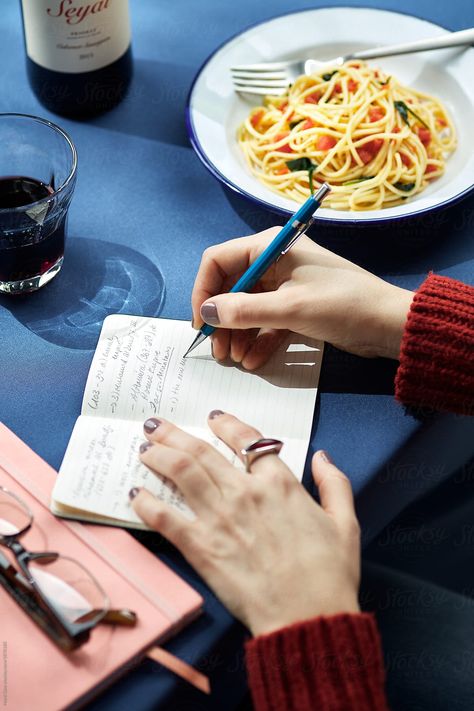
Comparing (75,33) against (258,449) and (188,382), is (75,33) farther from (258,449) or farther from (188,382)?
(258,449)

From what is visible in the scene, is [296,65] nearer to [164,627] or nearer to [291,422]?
[291,422]

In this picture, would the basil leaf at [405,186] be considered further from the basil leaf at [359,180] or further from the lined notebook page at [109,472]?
the lined notebook page at [109,472]

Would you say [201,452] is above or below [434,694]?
above

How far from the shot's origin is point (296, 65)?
146 cm

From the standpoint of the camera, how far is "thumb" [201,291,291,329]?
1.03 m

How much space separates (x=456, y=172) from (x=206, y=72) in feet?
1.48

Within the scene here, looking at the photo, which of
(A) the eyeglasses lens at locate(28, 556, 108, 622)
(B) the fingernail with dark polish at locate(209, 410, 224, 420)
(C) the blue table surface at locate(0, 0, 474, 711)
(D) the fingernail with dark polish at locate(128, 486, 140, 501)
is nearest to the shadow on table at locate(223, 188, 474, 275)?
(C) the blue table surface at locate(0, 0, 474, 711)

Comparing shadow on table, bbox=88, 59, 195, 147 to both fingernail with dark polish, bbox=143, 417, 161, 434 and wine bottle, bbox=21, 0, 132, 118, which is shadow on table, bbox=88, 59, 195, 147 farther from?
fingernail with dark polish, bbox=143, 417, 161, 434

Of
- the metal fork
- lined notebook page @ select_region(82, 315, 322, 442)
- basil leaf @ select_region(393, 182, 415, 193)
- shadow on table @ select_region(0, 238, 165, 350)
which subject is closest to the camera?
lined notebook page @ select_region(82, 315, 322, 442)

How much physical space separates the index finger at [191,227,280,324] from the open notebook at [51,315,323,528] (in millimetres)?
53

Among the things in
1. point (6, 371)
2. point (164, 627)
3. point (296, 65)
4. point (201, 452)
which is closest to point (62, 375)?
point (6, 371)

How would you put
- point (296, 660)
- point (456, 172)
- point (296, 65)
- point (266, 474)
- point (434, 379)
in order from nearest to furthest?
1. point (296, 660)
2. point (266, 474)
3. point (434, 379)
4. point (456, 172)
5. point (296, 65)

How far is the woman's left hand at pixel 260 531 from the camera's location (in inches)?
33.4

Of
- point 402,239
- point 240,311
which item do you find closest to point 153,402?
point 240,311
